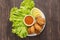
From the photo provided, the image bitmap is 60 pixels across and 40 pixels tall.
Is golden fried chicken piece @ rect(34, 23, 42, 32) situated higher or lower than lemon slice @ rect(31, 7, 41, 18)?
lower

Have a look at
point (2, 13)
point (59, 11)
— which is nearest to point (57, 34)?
point (59, 11)

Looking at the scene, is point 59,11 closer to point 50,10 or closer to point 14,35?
point 50,10

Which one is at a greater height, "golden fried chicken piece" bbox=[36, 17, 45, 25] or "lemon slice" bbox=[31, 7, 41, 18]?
"lemon slice" bbox=[31, 7, 41, 18]

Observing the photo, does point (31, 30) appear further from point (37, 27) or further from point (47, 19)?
point (47, 19)

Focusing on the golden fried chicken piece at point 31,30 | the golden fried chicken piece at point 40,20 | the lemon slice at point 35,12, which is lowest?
the golden fried chicken piece at point 31,30

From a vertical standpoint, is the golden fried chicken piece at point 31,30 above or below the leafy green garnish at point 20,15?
below

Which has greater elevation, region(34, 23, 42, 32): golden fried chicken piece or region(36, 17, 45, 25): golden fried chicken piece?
region(36, 17, 45, 25): golden fried chicken piece

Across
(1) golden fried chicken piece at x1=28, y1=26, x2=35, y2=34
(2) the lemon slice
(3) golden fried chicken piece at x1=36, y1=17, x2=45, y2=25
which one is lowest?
(1) golden fried chicken piece at x1=28, y1=26, x2=35, y2=34
